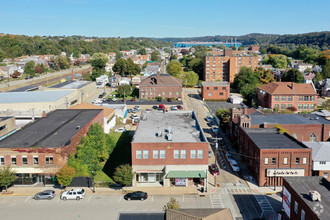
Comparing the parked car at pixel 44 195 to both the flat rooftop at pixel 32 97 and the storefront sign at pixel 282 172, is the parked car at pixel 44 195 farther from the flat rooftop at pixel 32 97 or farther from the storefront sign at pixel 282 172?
the flat rooftop at pixel 32 97

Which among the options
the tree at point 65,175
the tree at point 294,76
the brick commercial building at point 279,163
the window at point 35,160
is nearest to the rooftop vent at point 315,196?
the brick commercial building at point 279,163

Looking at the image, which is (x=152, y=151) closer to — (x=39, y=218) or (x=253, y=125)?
(x=39, y=218)

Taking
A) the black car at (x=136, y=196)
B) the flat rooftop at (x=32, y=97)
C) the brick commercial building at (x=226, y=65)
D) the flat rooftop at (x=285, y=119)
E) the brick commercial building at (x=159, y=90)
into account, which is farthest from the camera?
the brick commercial building at (x=226, y=65)

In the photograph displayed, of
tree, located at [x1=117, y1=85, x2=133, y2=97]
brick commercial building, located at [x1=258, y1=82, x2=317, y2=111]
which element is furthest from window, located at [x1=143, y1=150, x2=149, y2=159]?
tree, located at [x1=117, y1=85, x2=133, y2=97]

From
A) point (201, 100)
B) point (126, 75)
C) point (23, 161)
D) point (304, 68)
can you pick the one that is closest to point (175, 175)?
point (23, 161)

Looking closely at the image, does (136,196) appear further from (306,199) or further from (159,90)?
(159,90)

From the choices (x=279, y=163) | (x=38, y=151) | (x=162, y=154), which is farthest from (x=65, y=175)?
(x=279, y=163)
